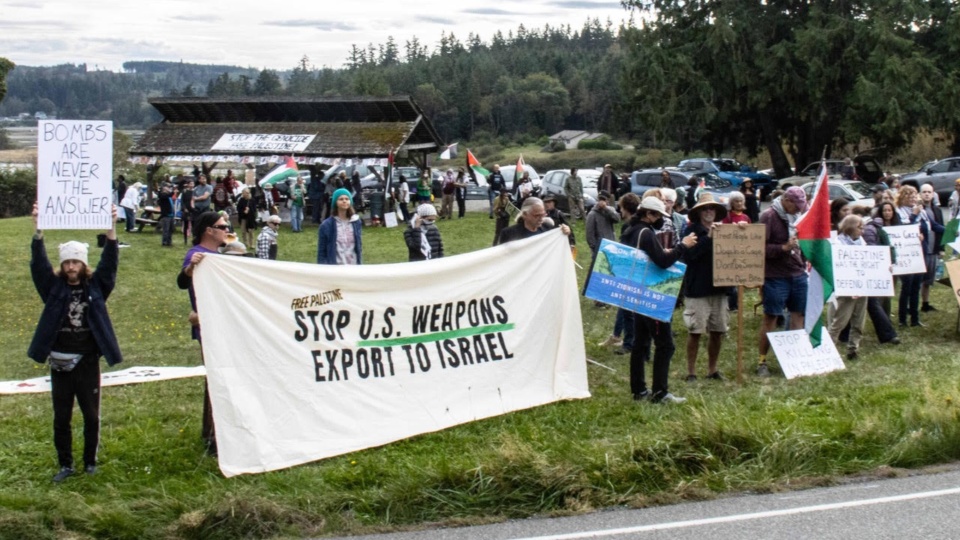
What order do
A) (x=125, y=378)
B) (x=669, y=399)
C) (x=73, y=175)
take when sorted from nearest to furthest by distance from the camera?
1. (x=73, y=175)
2. (x=669, y=399)
3. (x=125, y=378)

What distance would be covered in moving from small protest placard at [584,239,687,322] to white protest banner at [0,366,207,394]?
4007mm

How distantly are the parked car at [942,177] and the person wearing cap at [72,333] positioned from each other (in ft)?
106

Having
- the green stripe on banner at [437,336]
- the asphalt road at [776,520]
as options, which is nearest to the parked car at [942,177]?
the green stripe on banner at [437,336]

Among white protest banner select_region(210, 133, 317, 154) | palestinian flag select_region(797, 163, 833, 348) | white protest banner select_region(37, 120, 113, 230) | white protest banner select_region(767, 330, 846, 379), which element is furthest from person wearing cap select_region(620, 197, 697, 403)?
white protest banner select_region(210, 133, 317, 154)

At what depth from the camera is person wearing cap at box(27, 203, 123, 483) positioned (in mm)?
7625

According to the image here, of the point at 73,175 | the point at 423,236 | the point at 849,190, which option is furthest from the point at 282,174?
the point at 73,175

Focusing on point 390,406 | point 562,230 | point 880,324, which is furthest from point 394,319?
point 880,324

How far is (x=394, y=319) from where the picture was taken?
9.05 meters

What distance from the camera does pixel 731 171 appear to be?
149 feet

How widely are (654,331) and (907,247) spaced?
587cm

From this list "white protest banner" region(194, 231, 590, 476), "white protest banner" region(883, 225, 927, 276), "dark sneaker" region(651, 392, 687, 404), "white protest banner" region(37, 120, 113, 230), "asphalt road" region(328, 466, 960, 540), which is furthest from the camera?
"white protest banner" region(883, 225, 927, 276)

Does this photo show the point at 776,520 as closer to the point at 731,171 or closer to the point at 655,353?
the point at 655,353

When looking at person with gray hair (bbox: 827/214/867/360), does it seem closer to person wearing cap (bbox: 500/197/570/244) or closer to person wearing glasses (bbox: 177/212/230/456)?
person wearing cap (bbox: 500/197/570/244)

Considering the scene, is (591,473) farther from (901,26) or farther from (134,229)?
(901,26)
